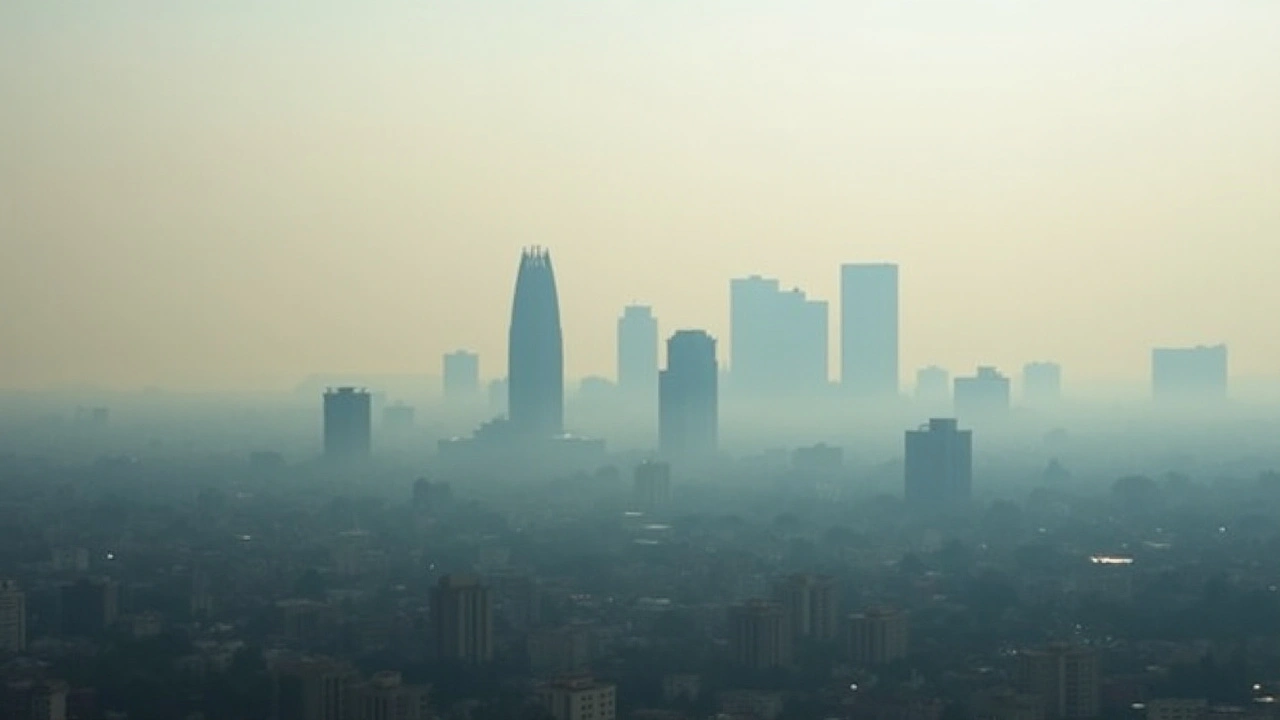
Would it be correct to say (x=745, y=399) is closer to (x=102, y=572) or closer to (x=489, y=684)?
(x=102, y=572)

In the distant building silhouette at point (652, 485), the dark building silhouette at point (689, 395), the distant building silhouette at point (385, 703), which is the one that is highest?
the dark building silhouette at point (689, 395)

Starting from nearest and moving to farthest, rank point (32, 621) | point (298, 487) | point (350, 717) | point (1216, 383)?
point (350, 717) → point (32, 621) → point (298, 487) → point (1216, 383)

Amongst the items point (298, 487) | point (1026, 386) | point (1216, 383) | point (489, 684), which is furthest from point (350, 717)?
point (1026, 386)

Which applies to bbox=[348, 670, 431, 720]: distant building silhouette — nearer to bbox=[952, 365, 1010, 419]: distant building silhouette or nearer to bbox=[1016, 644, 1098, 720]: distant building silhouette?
bbox=[1016, 644, 1098, 720]: distant building silhouette

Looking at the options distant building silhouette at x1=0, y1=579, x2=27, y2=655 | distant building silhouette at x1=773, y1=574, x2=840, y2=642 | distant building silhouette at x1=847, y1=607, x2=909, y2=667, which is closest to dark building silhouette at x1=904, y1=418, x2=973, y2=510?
distant building silhouette at x1=773, y1=574, x2=840, y2=642

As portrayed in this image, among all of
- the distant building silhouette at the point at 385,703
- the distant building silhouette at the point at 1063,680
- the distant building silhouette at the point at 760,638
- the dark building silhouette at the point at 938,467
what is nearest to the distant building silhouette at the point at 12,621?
the distant building silhouette at the point at 385,703

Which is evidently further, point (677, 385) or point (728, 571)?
point (677, 385)

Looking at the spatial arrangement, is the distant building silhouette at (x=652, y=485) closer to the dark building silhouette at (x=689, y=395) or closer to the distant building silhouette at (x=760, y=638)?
the dark building silhouette at (x=689, y=395)

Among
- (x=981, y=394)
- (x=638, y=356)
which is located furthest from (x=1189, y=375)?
(x=638, y=356)
